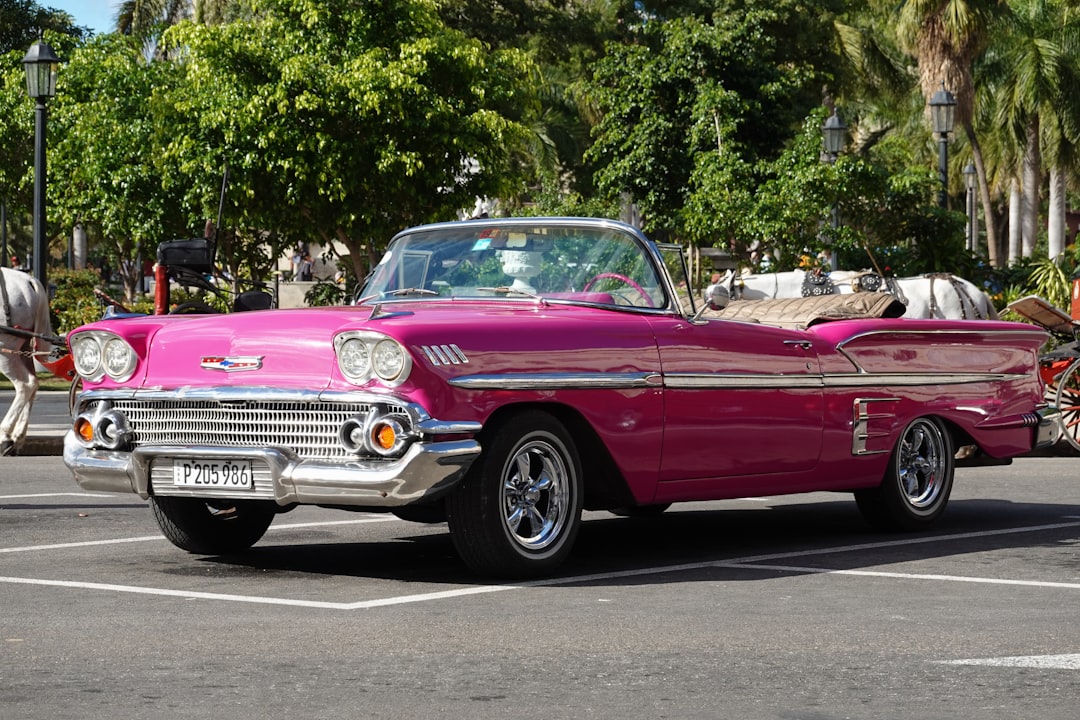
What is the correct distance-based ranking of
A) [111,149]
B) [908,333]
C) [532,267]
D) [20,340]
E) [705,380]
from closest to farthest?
[705,380] < [532,267] < [908,333] < [20,340] < [111,149]

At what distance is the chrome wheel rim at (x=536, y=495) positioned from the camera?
25.5ft

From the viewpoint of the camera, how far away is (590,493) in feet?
27.4

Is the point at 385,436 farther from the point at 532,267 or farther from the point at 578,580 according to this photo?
the point at 532,267

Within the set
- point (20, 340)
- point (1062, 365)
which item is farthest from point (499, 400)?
point (1062, 365)

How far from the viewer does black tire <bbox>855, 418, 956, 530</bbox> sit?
994cm

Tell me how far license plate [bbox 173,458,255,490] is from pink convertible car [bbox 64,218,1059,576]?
0.01 metres

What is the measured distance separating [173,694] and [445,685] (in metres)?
0.84

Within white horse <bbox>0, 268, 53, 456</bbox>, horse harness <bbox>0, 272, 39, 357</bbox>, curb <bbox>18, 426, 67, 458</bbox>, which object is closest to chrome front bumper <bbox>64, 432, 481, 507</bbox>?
horse harness <bbox>0, 272, 39, 357</bbox>

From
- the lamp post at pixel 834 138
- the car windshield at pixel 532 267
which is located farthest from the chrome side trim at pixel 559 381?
the lamp post at pixel 834 138

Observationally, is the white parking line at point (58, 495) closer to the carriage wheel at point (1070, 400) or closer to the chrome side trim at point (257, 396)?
the chrome side trim at point (257, 396)

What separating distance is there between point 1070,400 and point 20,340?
9346mm

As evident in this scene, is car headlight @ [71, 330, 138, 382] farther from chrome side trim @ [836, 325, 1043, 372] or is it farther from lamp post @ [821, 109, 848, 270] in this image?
lamp post @ [821, 109, 848, 270]

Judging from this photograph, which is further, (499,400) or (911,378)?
(911,378)

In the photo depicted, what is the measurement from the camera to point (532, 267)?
28.9 ft
